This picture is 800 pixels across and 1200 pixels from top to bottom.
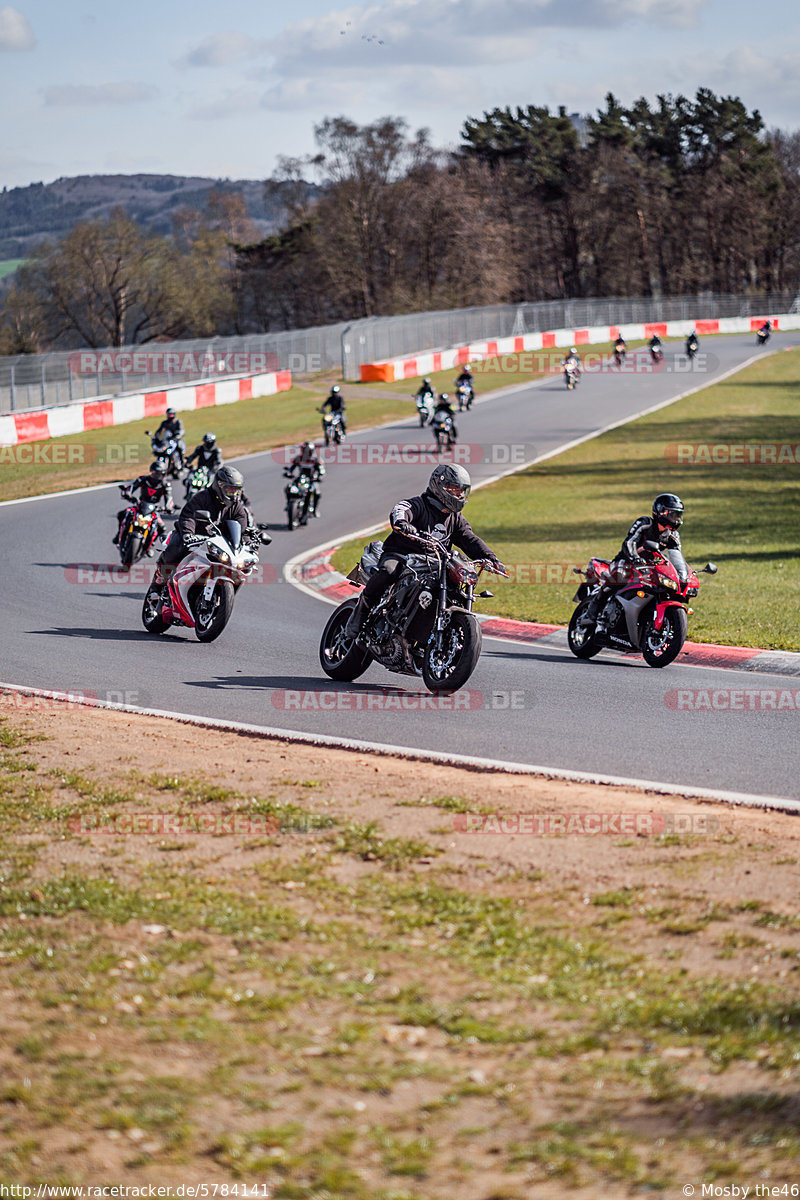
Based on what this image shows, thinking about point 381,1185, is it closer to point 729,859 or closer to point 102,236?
point 729,859

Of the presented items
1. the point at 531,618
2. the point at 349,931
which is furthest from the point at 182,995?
the point at 531,618

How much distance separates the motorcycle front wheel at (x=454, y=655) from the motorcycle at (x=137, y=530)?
9660 mm

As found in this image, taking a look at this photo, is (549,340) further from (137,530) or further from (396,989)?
(396,989)

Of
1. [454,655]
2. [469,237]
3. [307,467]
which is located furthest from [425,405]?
[469,237]

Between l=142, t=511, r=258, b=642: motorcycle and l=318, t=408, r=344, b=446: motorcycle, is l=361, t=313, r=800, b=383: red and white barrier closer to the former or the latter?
l=318, t=408, r=344, b=446: motorcycle

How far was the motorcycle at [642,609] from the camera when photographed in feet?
41.3

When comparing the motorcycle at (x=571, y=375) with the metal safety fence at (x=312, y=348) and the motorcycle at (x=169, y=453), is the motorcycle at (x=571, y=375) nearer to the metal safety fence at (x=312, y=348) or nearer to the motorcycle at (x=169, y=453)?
the metal safety fence at (x=312, y=348)

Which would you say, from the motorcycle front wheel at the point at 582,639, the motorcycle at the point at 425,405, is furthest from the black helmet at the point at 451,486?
the motorcycle at the point at 425,405

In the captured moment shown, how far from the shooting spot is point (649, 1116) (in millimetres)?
4125

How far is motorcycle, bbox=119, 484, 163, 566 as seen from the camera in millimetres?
19703

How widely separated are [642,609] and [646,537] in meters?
0.79

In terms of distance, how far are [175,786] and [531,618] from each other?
8.85 meters

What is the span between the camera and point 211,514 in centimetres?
1406

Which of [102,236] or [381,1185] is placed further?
[102,236]
